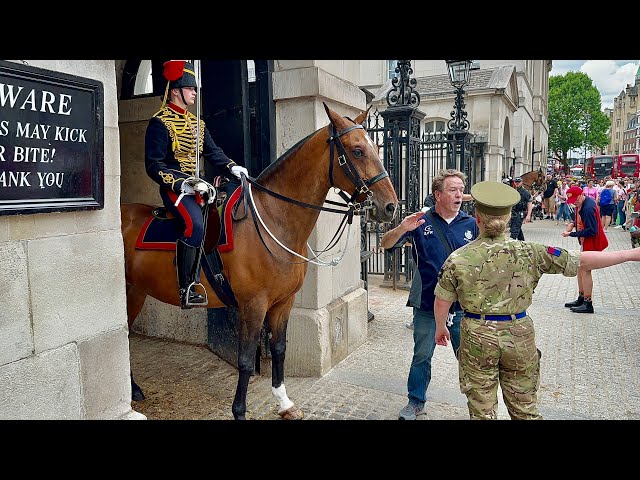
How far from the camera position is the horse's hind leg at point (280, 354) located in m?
4.52

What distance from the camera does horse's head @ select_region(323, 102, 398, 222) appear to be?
385cm

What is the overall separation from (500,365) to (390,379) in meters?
2.44

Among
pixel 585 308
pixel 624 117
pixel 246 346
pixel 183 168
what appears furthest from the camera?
pixel 624 117

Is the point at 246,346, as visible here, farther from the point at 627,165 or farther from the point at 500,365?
the point at 627,165

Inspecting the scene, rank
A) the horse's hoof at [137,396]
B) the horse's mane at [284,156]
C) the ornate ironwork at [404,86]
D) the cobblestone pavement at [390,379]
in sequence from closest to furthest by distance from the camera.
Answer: the horse's mane at [284,156] < the cobblestone pavement at [390,379] < the horse's hoof at [137,396] < the ornate ironwork at [404,86]

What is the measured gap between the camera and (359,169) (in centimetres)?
395

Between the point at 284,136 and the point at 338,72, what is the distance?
1037 millimetres

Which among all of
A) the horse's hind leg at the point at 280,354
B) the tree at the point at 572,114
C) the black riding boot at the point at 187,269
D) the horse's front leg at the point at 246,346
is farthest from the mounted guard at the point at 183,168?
the tree at the point at 572,114

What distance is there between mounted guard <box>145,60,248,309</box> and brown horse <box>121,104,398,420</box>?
7.8 inches

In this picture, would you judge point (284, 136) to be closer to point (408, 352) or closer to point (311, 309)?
point (311, 309)

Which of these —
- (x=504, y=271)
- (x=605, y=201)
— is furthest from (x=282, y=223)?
(x=605, y=201)

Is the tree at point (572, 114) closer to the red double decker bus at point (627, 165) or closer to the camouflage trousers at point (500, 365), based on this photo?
the red double decker bus at point (627, 165)

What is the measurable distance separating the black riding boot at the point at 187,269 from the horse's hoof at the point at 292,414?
1254 millimetres
